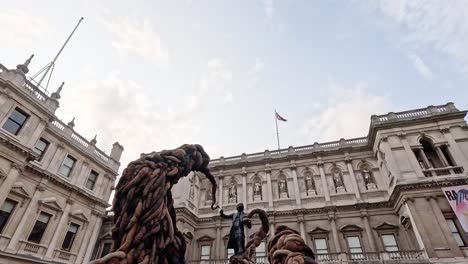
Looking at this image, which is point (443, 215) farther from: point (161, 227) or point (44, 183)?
point (44, 183)

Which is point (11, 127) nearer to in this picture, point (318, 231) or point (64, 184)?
point (64, 184)

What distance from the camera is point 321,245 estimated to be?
16.7 meters

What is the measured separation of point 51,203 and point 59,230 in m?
1.91

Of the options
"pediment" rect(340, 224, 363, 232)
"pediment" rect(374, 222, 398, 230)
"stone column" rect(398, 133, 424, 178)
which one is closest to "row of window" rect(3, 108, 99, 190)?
"pediment" rect(340, 224, 363, 232)

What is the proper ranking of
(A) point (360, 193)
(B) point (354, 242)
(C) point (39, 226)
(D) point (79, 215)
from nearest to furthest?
(C) point (39, 226) → (B) point (354, 242) → (D) point (79, 215) → (A) point (360, 193)

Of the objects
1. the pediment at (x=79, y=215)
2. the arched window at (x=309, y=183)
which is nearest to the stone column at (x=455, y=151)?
the arched window at (x=309, y=183)

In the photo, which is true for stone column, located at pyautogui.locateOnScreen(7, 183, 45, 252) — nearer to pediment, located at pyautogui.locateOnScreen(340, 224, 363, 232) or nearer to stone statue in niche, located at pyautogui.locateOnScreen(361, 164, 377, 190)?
pediment, located at pyautogui.locateOnScreen(340, 224, 363, 232)

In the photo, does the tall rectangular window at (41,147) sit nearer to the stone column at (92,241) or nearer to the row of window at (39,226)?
the row of window at (39,226)

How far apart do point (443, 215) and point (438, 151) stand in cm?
476

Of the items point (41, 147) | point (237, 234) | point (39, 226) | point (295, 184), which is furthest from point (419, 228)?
point (41, 147)

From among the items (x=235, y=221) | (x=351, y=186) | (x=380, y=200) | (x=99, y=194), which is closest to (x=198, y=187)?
(x=99, y=194)

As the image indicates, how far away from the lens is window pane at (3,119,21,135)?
44.5ft

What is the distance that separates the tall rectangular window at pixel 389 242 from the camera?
599 inches

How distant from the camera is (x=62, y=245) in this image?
15.7 m
